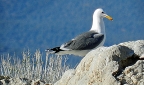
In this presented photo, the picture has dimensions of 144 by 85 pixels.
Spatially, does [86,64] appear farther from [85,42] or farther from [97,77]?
[85,42]

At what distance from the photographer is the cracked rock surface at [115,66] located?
5.24ft

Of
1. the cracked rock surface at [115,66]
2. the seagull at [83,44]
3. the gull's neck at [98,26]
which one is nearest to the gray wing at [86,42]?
the seagull at [83,44]

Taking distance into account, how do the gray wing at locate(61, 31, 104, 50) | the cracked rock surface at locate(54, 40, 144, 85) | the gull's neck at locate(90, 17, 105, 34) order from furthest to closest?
the gull's neck at locate(90, 17, 105, 34) → the gray wing at locate(61, 31, 104, 50) → the cracked rock surface at locate(54, 40, 144, 85)

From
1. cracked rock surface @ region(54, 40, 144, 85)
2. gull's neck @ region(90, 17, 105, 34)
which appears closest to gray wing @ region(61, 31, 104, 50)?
gull's neck @ region(90, 17, 105, 34)

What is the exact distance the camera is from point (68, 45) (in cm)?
474

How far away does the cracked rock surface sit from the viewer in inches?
62.9

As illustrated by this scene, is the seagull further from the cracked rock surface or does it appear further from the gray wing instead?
the cracked rock surface

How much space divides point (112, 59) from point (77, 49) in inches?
119

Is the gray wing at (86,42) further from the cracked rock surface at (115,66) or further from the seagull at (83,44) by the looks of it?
the cracked rock surface at (115,66)

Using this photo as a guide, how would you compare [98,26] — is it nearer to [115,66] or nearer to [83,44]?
[83,44]

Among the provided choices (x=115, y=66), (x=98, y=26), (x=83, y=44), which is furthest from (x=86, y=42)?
(x=115, y=66)

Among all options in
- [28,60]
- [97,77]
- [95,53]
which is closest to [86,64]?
[95,53]

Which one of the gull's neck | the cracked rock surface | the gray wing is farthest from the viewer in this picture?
the gull's neck

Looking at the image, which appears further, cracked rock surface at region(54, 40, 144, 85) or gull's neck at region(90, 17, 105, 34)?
gull's neck at region(90, 17, 105, 34)
